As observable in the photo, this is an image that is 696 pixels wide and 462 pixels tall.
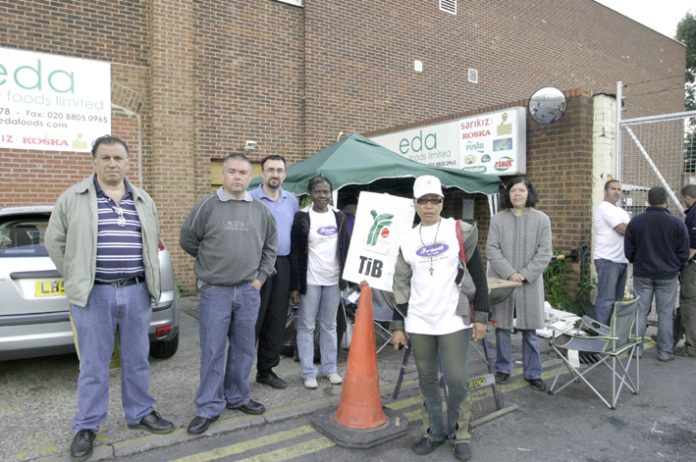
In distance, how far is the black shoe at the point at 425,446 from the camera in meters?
3.34

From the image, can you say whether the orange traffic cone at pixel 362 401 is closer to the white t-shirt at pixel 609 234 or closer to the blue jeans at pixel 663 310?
the blue jeans at pixel 663 310

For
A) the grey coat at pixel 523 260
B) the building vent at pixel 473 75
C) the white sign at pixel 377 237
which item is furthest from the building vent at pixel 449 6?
the white sign at pixel 377 237

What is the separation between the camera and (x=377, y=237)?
430cm

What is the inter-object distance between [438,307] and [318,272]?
1.53m

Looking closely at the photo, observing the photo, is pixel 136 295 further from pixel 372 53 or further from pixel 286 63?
pixel 372 53

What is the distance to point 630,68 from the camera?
1947 cm

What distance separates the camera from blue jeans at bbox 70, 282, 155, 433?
3301 mm

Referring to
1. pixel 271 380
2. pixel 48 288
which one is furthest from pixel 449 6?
pixel 48 288

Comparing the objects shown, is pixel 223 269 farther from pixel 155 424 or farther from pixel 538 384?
pixel 538 384

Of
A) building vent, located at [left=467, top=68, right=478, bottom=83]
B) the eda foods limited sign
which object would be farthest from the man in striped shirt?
building vent, located at [left=467, top=68, right=478, bottom=83]

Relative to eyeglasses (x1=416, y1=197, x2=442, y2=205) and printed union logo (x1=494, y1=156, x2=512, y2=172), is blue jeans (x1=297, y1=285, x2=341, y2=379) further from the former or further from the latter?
printed union logo (x1=494, y1=156, x2=512, y2=172)

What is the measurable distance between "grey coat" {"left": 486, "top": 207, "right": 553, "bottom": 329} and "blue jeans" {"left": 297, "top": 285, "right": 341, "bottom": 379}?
147cm

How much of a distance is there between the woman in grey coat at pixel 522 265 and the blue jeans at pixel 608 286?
1.87 meters

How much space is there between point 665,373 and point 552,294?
6.94 ft
